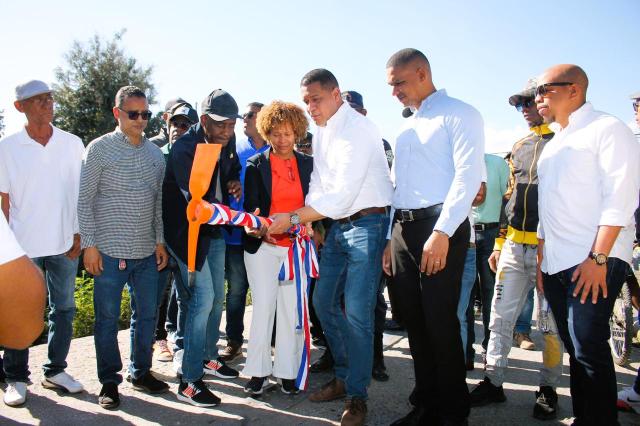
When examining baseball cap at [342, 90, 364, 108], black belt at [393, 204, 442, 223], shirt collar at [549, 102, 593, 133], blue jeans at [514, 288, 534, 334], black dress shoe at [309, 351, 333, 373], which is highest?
baseball cap at [342, 90, 364, 108]

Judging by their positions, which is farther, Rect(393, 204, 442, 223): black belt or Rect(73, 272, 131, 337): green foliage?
Rect(73, 272, 131, 337): green foliage

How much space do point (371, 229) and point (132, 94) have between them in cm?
211

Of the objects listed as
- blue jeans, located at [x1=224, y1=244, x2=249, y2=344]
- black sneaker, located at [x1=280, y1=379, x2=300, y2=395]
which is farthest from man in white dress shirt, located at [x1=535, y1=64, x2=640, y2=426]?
blue jeans, located at [x1=224, y1=244, x2=249, y2=344]

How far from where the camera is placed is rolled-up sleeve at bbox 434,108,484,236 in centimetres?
270

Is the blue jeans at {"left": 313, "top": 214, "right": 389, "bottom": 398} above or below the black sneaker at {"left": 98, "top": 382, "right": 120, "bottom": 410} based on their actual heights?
above

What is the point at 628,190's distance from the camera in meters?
2.46

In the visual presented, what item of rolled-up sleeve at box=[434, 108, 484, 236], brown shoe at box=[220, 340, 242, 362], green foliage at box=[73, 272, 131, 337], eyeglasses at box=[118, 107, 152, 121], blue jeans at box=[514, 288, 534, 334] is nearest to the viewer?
rolled-up sleeve at box=[434, 108, 484, 236]

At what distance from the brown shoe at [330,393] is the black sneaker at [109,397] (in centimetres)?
142

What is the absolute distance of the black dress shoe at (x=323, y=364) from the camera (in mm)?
4336

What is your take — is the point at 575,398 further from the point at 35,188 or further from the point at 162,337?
the point at 35,188

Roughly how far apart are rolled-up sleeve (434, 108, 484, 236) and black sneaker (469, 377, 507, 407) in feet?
5.00

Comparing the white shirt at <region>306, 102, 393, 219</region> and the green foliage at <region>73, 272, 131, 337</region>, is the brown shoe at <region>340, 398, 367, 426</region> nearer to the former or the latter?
the white shirt at <region>306, 102, 393, 219</region>

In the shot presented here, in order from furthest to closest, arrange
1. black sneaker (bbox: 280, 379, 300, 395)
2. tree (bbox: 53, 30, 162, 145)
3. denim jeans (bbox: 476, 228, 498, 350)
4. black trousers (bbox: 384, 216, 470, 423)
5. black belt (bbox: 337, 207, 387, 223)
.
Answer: tree (bbox: 53, 30, 162, 145)
denim jeans (bbox: 476, 228, 498, 350)
black sneaker (bbox: 280, 379, 300, 395)
black belt (bbox: 337, 207, 387, 223)
black trousers (bbox: 384, 216, 470, 423)

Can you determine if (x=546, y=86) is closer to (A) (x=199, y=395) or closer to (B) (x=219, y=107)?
(B) (x=219, y=107)
